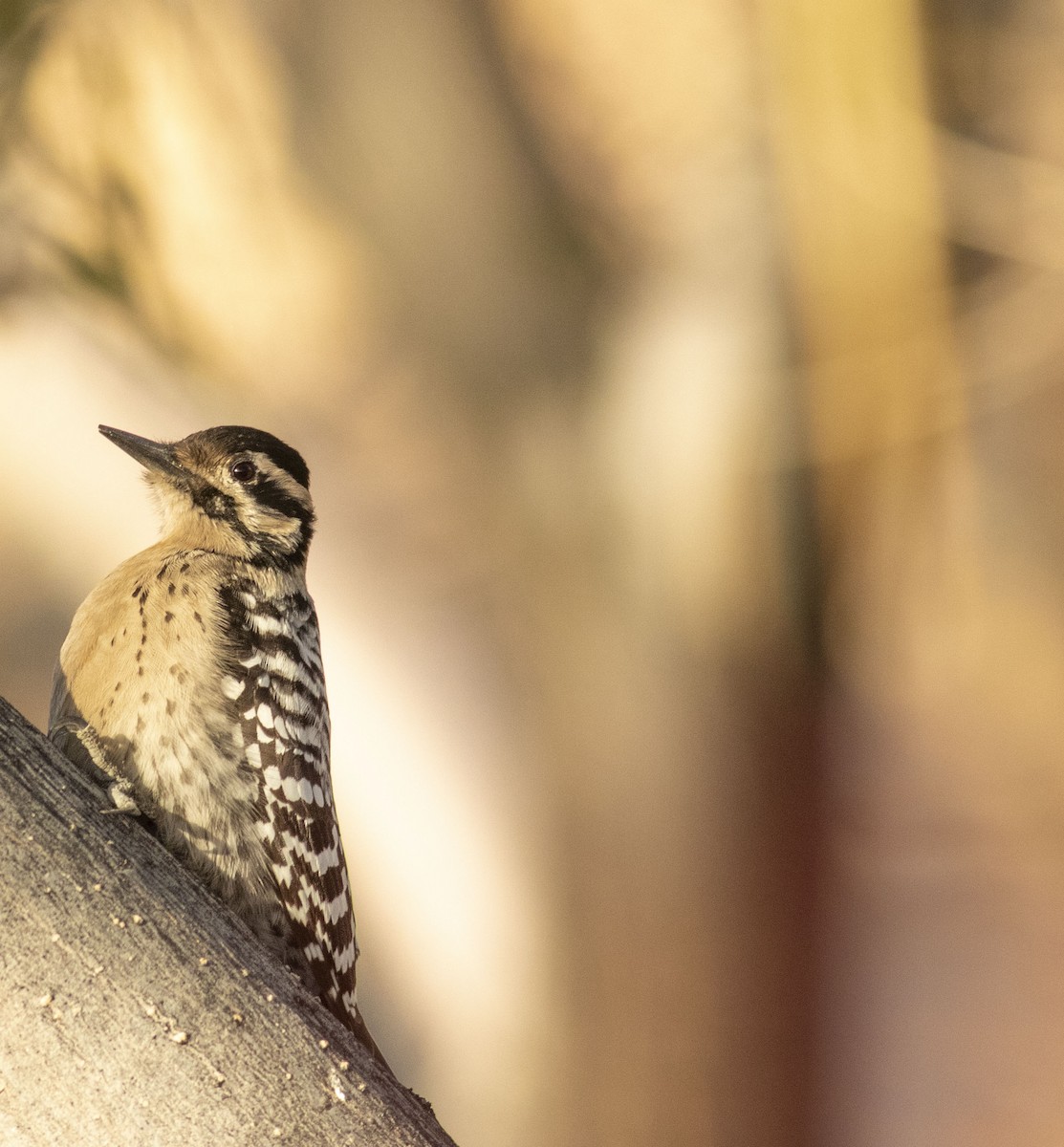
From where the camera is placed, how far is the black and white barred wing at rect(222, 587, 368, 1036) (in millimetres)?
2215

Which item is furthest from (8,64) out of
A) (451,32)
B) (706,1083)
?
(706,1083)

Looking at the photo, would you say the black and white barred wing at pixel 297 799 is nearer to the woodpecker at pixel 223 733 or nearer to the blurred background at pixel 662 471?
the woodpecker at pixel 223 733

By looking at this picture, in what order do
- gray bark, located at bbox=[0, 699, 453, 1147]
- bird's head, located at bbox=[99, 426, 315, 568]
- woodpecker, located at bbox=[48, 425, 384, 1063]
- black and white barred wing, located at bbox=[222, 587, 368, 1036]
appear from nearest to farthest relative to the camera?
gray bark, located at bbox=[0, 699, 453, 1147]
woodpecker, located at bbox=[48, 425, 384, 1063]
black and white barred wing, located at bbox=[222, 587, 368, 1036]
bird's head, located at bbox=[99, 426, 315, 568]

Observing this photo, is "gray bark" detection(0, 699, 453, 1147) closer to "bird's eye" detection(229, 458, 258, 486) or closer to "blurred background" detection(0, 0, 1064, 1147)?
"bird's eye" detection(229, 458, 258, 486)

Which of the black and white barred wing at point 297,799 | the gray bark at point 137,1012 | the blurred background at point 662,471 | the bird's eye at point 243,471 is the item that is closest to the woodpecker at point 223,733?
the black and white barred wing at point 297,799

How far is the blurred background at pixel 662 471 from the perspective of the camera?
3715 mm

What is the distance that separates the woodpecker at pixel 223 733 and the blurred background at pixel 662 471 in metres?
1.67

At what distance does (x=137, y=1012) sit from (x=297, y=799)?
1.09m

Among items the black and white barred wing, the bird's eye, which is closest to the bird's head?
the bird's eye

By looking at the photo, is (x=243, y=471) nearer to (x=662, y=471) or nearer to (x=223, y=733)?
(x=223, y=733)

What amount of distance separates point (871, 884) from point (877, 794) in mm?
300

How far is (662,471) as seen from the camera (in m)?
3.91

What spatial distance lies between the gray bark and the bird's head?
1.32 m

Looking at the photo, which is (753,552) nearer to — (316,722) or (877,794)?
(877,794)
